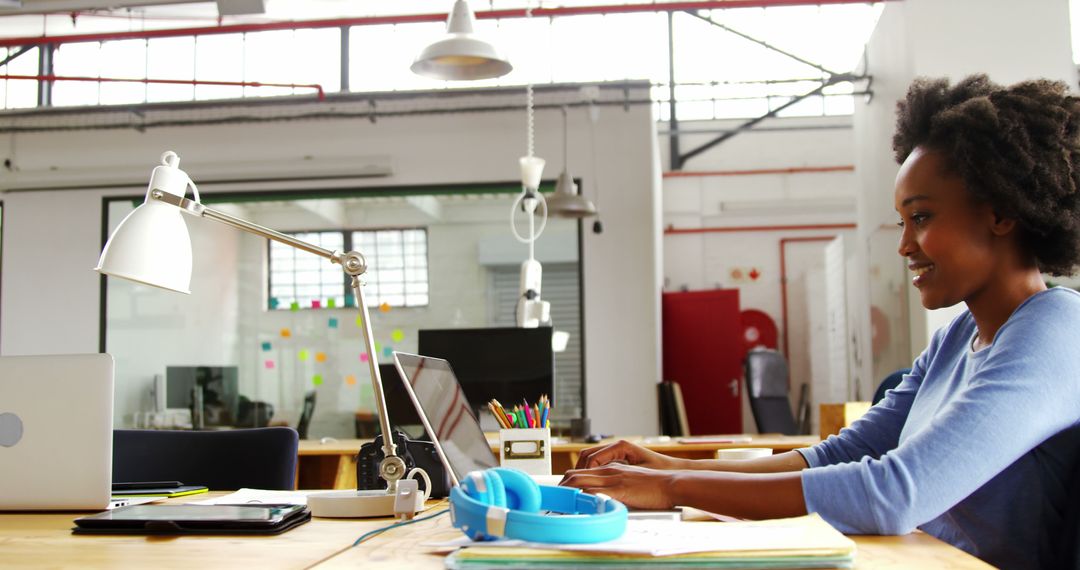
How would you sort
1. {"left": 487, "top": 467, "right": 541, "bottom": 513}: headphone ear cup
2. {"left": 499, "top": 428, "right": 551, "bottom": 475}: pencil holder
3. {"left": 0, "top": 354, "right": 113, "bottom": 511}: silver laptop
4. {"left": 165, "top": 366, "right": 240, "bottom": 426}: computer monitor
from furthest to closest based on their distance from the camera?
{"left": 165, "top": 366, "right": 240, "bottom": 426}: computer monitor → {"left": 499, "top": 428, "right": 551, "bottom": 475}: pencil holder → {"left": 0, "top": 354, "right": 113, "bottom": 511}: silver laptop → {"left": 487, "top": 467, "right": 541, "bottom": 513}: headphone ear cup

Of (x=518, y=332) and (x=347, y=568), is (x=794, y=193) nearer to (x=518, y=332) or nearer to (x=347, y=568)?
(x=518, y=332)

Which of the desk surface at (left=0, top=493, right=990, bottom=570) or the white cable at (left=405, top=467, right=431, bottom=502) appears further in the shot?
the white cable at (left=405, top=467, right=431, bottom=502)

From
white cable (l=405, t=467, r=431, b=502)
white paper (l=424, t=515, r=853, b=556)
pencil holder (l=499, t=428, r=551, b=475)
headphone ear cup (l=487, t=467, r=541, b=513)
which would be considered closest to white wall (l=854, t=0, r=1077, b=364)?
pencil holder (l=499, t=428, r=551, b=475)

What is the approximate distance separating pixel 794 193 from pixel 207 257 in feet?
23.7

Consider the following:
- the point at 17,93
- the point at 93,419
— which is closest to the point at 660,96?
the point at 17,93

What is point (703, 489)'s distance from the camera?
4.36ft

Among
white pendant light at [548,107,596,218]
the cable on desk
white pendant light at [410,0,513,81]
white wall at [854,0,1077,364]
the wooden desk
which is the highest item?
white wall at [854,0,1077,364]

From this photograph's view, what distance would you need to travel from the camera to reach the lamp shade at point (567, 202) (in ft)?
19.1

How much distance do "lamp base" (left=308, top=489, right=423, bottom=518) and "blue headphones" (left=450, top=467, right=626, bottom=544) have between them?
55 cm

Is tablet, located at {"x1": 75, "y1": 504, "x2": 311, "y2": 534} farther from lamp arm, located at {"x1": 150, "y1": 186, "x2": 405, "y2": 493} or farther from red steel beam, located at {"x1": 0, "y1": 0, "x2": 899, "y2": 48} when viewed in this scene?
red steel beam, located at {"x1": 0, "y1": 0, "x2": 899, "y2": 48}

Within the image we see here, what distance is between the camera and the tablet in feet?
4.88

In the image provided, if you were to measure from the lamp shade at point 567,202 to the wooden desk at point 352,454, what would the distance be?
1731 millimetres

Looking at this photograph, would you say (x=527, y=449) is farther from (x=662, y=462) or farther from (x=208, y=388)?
(x=208, y=388)

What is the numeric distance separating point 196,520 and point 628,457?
73cm
